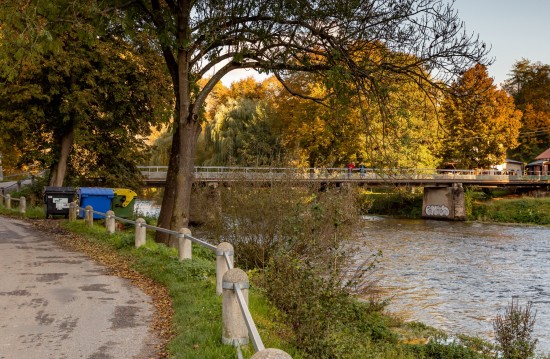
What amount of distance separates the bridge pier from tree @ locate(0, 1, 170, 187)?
31408 millimetres

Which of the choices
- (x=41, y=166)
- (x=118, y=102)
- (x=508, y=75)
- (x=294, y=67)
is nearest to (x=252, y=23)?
(x=294, y=67)

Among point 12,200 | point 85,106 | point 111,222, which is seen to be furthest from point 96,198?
point 12,200

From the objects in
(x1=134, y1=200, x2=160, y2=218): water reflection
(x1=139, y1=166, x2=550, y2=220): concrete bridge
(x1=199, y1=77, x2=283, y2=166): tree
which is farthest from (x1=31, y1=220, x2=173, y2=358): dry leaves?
(x1=199, y1=77, x2=283, y2=166): tree

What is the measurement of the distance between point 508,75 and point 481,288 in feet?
276

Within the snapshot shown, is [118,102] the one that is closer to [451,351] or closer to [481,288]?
[481,288]

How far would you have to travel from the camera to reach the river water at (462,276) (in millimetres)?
14219

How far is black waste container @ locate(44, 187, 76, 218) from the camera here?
955 inches

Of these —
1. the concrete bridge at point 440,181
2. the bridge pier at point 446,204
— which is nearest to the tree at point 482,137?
the concrete bridge at point 440,181

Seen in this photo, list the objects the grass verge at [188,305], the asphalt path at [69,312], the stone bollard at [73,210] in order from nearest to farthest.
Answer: the grass verge at [188,305]
the asphalt path at [69,312]
the stone bollard at [73,210]

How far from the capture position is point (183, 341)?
6941mm

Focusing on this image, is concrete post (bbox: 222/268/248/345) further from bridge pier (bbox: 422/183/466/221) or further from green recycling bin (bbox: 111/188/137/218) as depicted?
bridge pier (bbox: 422/183/466/221)

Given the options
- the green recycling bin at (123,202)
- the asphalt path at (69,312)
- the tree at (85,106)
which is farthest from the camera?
the tree at (85,106)

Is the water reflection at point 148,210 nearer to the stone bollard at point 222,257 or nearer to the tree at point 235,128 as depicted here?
the tree at point 235,128

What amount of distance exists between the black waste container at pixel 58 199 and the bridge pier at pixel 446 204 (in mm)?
36508
